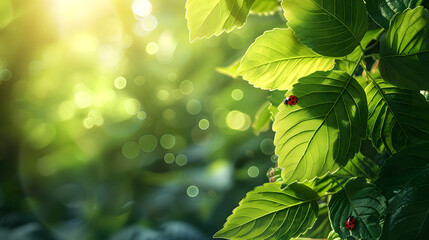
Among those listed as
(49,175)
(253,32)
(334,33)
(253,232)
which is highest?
(253,32)

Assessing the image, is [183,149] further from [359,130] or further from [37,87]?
[359,130]

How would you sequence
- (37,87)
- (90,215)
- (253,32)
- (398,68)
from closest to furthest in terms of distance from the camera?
(398,68)
(253,32)
(90,215)
(37,87)

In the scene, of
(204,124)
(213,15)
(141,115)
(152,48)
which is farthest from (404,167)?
(152,48)

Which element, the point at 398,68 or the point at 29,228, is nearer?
the point at 398,68

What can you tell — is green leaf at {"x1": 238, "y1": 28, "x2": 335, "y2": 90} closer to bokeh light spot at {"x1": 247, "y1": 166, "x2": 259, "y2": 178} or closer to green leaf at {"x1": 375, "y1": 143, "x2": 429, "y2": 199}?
green leaf at {"x1": 375, "y1": 143, "x2": 429, "y2": 199}

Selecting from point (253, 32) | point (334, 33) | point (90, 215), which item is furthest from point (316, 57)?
point (90, 215)

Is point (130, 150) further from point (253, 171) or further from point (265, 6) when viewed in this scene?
point (265, 6)

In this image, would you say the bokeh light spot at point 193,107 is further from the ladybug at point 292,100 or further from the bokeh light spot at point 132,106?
the ladybug at point 292,100
